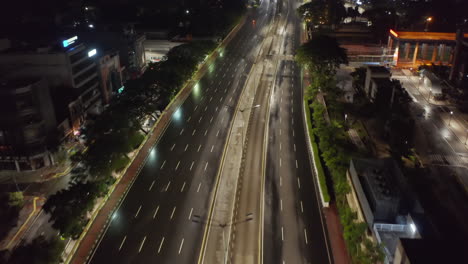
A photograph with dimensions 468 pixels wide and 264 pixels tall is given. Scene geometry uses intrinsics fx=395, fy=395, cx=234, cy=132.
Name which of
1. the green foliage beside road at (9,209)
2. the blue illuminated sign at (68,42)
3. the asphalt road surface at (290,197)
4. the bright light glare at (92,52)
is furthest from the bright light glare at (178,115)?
the green foliage beside road at (9,209)

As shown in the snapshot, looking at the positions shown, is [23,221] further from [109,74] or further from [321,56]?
[321,56]

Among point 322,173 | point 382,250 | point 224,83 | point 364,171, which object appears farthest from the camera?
point 224,83

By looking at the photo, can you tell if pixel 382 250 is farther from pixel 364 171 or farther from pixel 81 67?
pixel 81 67

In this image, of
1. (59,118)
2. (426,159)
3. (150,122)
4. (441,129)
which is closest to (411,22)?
(441,129)

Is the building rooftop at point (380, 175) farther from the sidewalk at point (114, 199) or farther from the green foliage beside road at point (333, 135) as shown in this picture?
the sidewalk at point (114, 199)

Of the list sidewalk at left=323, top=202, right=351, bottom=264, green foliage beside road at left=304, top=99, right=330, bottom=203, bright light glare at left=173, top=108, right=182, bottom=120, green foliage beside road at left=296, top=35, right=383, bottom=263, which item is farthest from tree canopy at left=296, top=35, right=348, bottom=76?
sidewalk at left=323, top=202, right=351, bottom=264

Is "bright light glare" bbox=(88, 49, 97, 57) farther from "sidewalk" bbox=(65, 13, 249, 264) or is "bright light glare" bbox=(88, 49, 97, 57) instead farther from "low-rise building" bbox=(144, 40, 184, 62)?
"low-rise building" bbox=(144, 40, 184, 62)

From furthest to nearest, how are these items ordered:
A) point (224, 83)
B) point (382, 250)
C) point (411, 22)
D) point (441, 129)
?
point (411, 22)
point (224, 83)
point (441, 129)
point (382, 250)

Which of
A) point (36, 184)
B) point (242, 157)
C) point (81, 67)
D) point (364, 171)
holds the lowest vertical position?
point (36, 184)
